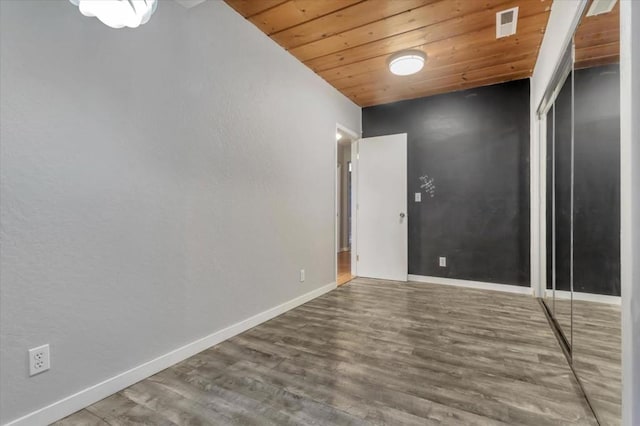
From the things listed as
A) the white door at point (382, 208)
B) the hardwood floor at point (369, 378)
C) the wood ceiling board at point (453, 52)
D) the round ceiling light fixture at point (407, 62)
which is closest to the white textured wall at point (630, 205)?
the hardwood floor at point (369, 378)

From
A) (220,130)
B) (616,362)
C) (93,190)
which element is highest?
(220,130)

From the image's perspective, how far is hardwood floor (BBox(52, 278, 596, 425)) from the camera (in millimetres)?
1493

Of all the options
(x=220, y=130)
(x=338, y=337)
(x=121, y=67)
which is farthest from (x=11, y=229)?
(x=338, y=337)

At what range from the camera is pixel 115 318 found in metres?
1.70

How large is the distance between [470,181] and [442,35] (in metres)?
1.87

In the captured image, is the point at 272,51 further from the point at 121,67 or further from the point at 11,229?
the point at 11,229

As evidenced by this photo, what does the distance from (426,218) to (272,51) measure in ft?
9.14

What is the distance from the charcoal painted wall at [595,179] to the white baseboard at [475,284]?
1.56m

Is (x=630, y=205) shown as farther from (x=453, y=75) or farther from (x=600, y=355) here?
(x=453, y=75)

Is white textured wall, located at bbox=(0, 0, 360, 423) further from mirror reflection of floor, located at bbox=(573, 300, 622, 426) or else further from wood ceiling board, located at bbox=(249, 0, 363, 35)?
mirror reflection of floor, located at bbox=(573, 300, 622, 426)

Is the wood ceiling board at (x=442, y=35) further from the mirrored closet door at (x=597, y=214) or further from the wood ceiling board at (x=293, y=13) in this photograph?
the mirrored closet door at (x=597, y=214)

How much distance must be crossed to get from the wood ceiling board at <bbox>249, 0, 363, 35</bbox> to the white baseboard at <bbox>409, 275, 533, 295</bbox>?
130 inches

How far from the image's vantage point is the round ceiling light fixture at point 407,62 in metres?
2.99

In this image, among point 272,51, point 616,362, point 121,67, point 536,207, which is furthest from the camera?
point 536,207
